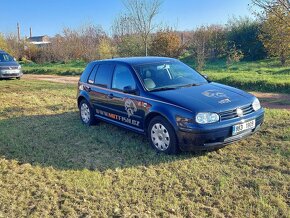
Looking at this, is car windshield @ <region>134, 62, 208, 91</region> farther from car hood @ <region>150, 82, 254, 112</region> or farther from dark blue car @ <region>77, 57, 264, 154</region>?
car hood @ <region>150, 82, 254, 112</region>

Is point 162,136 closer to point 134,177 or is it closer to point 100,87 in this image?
point 134,177

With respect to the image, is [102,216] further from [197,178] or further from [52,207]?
[197,178]

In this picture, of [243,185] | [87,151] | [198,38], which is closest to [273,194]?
[243,185]

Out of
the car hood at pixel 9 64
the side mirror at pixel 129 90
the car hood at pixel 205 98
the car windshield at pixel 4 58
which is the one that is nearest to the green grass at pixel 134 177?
the car hood at pixel 205 98

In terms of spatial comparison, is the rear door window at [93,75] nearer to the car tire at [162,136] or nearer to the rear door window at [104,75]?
the rear door window at [104,75]

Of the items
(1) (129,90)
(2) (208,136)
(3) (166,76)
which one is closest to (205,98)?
(2) (208,136)

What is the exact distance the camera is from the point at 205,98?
4.74 metres

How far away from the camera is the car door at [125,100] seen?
5316 mm

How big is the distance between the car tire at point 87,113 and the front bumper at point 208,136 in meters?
2.75

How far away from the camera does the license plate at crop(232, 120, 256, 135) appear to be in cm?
453

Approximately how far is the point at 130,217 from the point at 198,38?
2092 centimetres

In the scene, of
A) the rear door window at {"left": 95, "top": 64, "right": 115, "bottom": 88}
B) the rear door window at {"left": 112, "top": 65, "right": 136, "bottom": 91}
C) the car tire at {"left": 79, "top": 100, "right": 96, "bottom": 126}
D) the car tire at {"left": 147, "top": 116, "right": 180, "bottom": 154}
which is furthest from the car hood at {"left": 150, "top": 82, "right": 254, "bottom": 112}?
the car tire at {"left": 79, "top": 100, "right": 96, "bottom": 126}

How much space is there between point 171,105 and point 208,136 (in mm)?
742

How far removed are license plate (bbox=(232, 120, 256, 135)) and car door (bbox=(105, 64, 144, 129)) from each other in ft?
5.12
